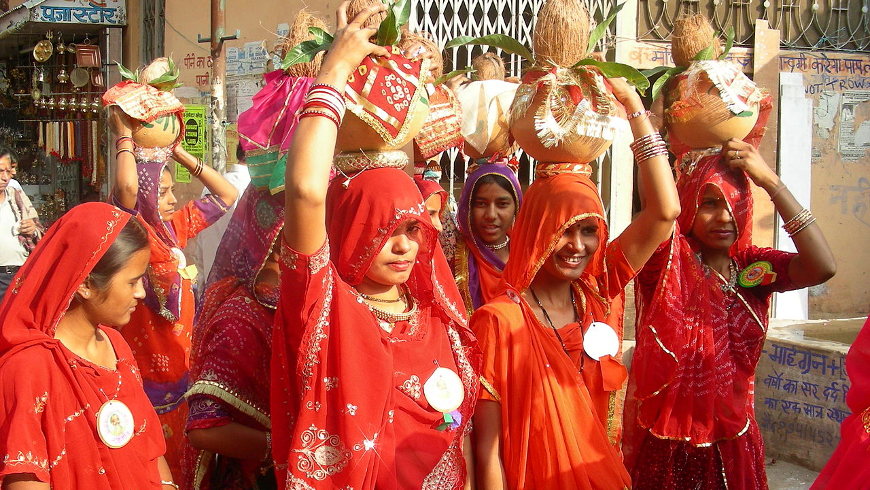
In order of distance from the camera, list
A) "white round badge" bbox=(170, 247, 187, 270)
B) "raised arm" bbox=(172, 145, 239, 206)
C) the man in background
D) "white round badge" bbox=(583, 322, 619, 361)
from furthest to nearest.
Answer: the man in background
"raised arm" bbox=(172, 145, 239, 206)
"white round badge" bbox=(170, 247, 187, 270)
"white round badge" bbox=(583, 322, 619, 361)

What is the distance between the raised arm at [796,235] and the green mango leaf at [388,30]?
169cm

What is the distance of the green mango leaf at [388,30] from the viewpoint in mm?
2566

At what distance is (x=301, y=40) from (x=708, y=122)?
5.36 ft

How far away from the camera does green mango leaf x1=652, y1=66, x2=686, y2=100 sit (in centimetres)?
356

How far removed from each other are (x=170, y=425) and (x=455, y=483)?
2328 millimetres

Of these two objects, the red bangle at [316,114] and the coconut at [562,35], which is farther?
the coconut at [562,35]

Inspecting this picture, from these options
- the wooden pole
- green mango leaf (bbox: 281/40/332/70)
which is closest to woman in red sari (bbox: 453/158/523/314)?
green mango leaf (bbox: 281/40/332/70)

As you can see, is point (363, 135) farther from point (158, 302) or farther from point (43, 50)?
point (43, 50)

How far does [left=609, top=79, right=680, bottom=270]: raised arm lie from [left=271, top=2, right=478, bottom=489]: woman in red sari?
2.89 feet

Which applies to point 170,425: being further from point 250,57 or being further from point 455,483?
point 250,57

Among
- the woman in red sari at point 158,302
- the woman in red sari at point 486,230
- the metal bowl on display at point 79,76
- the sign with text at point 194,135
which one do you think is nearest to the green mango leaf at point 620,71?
the woman in red sari at point 486,230

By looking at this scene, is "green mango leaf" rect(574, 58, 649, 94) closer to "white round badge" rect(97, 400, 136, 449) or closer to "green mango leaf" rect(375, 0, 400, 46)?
"green mango leaf" rect(375, 0, 400, 46)

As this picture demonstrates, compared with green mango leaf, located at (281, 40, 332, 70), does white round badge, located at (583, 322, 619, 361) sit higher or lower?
lower

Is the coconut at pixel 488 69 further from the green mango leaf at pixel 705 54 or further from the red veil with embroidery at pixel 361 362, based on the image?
the red veil with embroidery at pixel 361 362
